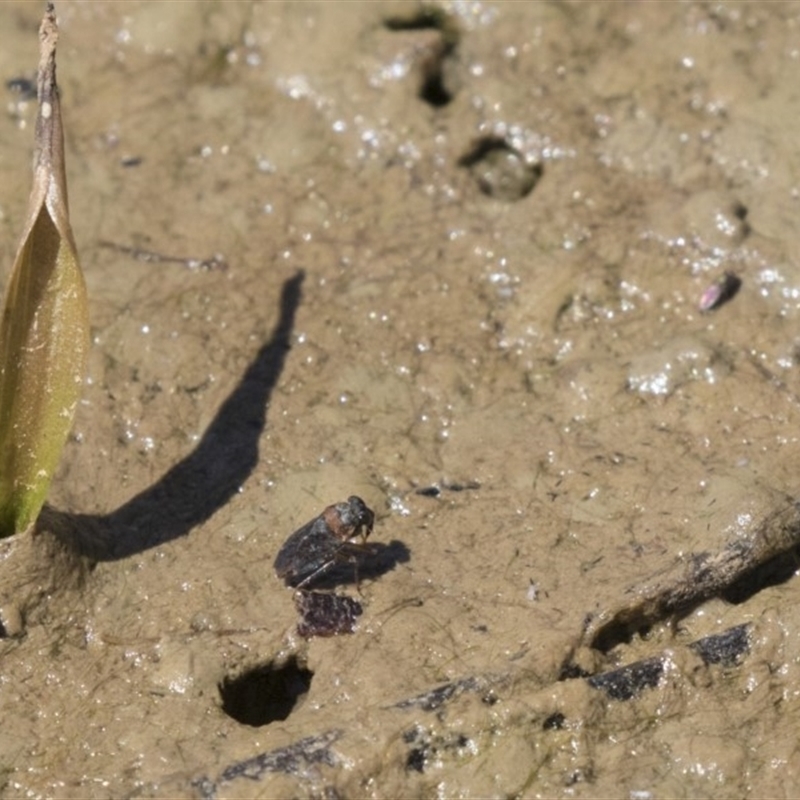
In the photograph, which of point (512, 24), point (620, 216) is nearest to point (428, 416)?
point (620, 216)

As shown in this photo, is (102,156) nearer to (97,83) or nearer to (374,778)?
(97,83)

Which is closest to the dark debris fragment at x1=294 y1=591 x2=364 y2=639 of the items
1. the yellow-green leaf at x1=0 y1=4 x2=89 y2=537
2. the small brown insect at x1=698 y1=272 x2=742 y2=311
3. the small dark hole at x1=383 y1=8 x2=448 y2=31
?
the yellow-green leaf at x1=0 y1=4 x2=89 y2=537

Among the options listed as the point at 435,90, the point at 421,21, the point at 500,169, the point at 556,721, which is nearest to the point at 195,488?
the point at 556,721

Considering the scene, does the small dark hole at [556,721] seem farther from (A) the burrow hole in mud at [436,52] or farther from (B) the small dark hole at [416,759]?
(A) the burrow hole in mud at [436,52]

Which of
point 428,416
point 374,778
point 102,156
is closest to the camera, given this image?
point 374,778

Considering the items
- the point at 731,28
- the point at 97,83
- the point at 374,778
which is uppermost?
the point at 731,28
